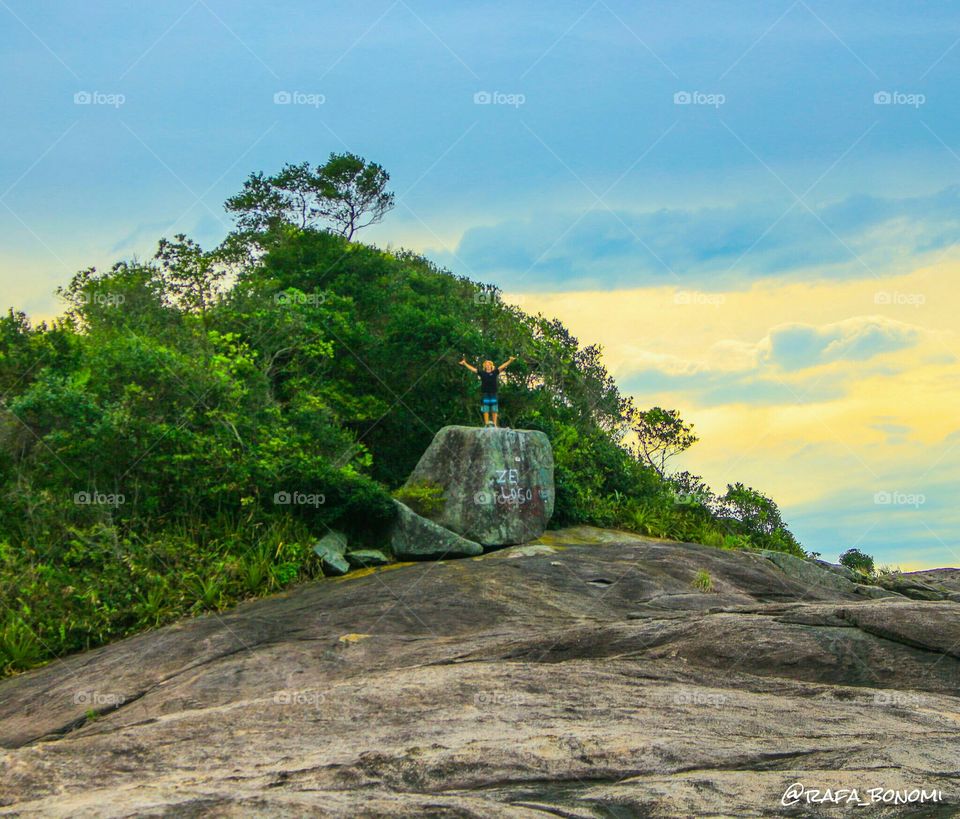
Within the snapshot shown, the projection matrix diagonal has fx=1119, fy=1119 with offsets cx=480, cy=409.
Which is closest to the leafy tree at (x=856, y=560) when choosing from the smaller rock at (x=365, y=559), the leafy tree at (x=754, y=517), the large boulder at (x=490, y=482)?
the leafy tree at (x=754, y=517)

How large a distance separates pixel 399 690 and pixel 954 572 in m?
23.3

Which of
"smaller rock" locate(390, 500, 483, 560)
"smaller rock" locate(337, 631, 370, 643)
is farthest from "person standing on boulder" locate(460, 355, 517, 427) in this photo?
"smaller rock" locate(337, 631, 370, 643)

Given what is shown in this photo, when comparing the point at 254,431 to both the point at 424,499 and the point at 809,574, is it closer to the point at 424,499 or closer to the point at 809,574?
the point at 424,499

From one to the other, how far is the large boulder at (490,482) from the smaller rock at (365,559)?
5.77 ft

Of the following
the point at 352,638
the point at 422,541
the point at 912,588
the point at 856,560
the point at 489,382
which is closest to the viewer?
the point at 352,638

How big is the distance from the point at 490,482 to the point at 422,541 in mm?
2118

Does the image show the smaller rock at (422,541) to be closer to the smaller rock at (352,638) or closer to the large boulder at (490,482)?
the large boulder at (490,482)

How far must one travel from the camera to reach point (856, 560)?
32656 mm

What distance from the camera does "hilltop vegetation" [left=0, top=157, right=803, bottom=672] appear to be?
20.6m

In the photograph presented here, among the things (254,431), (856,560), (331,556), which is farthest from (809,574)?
(254,431)

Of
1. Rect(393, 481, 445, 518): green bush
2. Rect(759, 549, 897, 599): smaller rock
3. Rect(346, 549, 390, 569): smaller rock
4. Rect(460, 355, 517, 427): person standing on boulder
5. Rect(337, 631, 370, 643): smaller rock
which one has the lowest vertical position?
Rect(337, 631, 370, 643): smaller rock

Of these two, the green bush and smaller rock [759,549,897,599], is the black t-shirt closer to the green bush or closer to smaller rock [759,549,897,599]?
the green bush

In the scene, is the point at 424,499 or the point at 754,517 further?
the point at 754,517

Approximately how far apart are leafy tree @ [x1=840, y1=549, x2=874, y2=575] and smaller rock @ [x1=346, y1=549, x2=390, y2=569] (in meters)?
15.5
